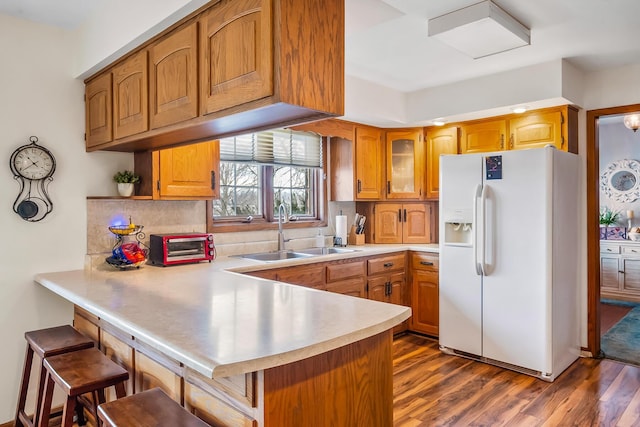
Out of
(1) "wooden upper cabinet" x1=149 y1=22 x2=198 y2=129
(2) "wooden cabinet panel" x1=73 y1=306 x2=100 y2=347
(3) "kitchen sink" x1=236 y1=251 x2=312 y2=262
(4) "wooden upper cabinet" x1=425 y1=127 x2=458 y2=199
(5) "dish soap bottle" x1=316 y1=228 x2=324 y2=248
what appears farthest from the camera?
(4) "wooden upper cabinet" x1=425 y1=127 x2=458 y2=199

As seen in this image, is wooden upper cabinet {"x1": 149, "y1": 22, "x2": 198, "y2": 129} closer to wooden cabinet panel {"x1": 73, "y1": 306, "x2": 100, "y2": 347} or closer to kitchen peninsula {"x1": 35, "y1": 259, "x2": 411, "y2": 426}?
kitchen peninsula {"x1": 35, "y1": 259, "x2": 411, "y2": 426}

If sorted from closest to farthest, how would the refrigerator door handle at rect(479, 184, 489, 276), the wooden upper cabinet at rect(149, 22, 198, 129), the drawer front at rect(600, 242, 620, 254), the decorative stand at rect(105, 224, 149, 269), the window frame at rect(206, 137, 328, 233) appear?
the wooden upper cabinet at rect(149, 22, 198, 129) → the decorative stand at rect(105, 224, 149, 269) → the refrigerator door handle at rect(479, 184, 489, 276) → the window frame at rect(206, 137, 328, 233) → the drawer front at rect(600, 242, 620, 254)

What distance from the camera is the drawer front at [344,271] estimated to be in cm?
349

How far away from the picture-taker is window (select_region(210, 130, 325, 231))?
3.63 m

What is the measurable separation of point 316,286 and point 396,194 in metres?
1.62

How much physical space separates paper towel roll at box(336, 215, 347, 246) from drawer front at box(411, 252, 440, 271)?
0.69 m

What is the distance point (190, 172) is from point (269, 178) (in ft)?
3.40

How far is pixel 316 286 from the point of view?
11.0ft

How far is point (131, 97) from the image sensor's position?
2334mm

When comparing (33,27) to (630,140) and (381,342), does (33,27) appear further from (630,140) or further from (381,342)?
(630,140)

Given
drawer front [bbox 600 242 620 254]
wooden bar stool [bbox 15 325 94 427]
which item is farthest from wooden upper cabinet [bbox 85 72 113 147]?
drawer front [bbox 600 242 620 254]

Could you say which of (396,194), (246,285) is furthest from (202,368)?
(396,194)

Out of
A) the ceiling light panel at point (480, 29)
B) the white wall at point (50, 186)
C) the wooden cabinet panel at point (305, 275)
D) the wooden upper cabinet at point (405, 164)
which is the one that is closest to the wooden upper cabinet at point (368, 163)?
the wooden upper cabinet at point (405, 164)

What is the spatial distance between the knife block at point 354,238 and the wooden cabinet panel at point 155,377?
2.78 m
